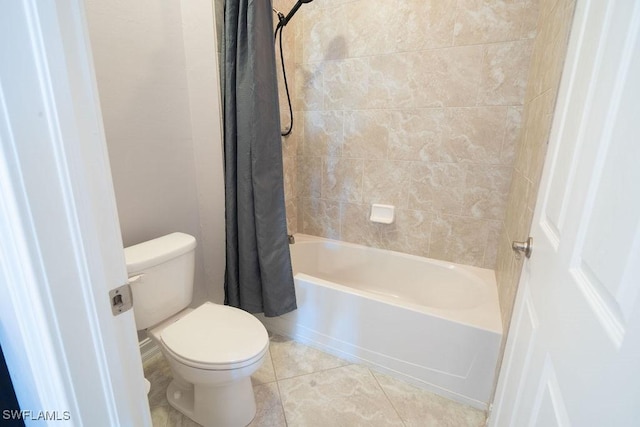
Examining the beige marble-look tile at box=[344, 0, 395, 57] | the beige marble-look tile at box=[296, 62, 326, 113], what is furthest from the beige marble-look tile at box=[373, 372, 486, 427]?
the beige marble-look tile at box=[344, 0, 395, 57]

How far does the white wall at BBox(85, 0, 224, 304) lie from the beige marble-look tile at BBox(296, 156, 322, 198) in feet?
2.38

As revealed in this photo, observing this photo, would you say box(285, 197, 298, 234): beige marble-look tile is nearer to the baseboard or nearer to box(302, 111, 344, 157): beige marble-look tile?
box(302, 111, 344, 157): beige marble-look tile

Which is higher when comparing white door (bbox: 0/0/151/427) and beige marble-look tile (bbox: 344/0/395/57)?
beige marble-look tile (bbox: 344/0/395/57)

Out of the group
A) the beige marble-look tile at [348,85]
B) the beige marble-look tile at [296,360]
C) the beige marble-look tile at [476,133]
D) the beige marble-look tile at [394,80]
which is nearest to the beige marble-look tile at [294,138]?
the beige marble-look tile at [348,85]

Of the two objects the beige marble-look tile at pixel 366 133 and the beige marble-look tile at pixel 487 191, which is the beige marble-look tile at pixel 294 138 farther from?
the beige marble-look tile at pixel 487 191

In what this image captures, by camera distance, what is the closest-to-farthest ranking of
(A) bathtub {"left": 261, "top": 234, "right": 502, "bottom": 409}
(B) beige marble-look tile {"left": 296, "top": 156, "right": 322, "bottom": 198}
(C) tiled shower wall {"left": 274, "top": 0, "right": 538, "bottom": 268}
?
(A) bathtub {"left": 261, "top": 234, "right": 502, "bottom": 409}
(C) tiled shower wall {"left": 274, "top": 0, "right": 538, "bottom": 268}
(B) beige marble-look tile {"left": 296, "top": 156, "right": 322, "bottom": 198}

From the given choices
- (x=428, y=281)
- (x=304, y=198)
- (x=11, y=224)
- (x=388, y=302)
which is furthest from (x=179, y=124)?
(x=428, y=281)

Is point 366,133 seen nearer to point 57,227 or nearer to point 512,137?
point 512,137

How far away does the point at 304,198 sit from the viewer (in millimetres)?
2400

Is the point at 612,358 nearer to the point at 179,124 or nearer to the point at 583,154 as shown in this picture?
the point at 583,154

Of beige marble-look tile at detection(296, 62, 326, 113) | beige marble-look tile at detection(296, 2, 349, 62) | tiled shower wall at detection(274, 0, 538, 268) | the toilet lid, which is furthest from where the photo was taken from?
beige marble-look tile at detection(296, 62, 326, 113)

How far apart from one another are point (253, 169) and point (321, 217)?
0.90 m

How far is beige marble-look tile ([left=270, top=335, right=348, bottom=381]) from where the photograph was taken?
5.47 feet

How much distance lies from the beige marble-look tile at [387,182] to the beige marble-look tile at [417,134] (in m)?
0.08
